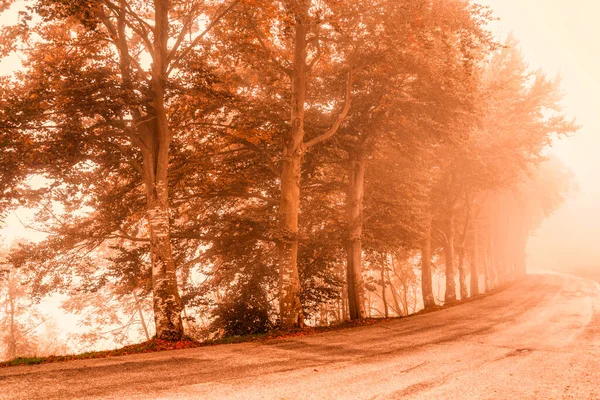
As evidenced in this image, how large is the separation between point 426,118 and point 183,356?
42.9 ft

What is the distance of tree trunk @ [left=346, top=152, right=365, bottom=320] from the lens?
676 inches

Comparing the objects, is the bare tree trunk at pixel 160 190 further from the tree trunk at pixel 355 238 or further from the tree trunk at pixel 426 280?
the tree trunk at pixel 426 280

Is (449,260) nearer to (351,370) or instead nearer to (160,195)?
(160,195)

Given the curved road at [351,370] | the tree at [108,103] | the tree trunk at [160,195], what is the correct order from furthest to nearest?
the tree trunk at [160,195]
the tree at [108,103]
the curved road at [351,370]

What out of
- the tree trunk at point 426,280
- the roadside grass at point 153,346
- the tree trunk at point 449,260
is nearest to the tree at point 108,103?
the roadside grass at point 153,346

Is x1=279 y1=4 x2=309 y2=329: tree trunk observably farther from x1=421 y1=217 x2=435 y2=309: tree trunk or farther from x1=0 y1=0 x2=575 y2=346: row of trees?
x1=421 y1=217 x2=435 y2=309: tree trunk

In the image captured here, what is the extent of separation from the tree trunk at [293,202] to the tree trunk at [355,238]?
3756 millimetres

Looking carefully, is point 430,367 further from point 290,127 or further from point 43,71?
point 43,71

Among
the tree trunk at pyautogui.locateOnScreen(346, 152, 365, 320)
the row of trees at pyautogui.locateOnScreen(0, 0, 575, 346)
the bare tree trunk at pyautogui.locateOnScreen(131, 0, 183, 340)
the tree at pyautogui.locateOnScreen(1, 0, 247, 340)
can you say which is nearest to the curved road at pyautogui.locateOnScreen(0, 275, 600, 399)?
the bare tree trunk at pyautogui.locateOnScreen(131, 0, 183, 340)

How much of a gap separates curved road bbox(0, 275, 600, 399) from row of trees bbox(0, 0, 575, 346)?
362 cm

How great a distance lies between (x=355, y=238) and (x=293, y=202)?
3.99 metres

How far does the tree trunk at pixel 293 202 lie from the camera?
1365 centimetres

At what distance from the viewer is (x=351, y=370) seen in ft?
24.3

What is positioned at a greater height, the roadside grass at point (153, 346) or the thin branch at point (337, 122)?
the thin branch at point (337, 122)
